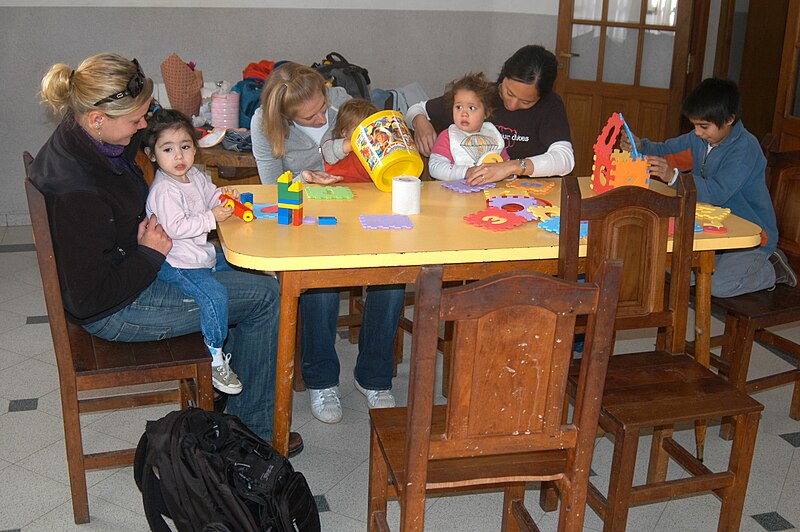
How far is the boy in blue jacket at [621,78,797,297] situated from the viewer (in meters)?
2.77

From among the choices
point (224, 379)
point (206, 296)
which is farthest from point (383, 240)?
point (224, 379)

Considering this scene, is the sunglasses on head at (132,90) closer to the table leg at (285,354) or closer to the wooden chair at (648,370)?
the table leg at (285,354)

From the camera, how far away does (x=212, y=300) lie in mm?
2246

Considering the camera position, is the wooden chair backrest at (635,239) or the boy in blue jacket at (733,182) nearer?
the wooden chair backrest at (635,239)

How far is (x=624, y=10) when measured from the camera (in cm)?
523

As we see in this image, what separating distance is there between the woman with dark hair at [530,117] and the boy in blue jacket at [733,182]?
270mm

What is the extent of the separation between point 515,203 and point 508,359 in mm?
1074

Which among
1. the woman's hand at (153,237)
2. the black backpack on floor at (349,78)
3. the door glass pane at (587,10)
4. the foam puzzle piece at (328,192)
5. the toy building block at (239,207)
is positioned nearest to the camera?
the woman's hand at (153,237)

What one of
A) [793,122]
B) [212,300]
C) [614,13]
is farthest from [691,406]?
[614,13]

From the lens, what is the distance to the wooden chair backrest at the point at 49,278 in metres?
1.94

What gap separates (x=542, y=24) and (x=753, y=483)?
3623 millimetres

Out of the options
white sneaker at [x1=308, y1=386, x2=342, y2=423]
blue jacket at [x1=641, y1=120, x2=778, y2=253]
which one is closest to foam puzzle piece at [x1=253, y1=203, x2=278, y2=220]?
white sneaker at [x1=308, y1=386, x2=342, y2=423]

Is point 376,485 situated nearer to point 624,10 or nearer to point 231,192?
point 231,192

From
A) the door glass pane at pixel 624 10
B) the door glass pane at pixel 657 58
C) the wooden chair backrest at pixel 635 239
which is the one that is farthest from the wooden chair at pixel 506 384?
the door glass pane at pixel 624 10
